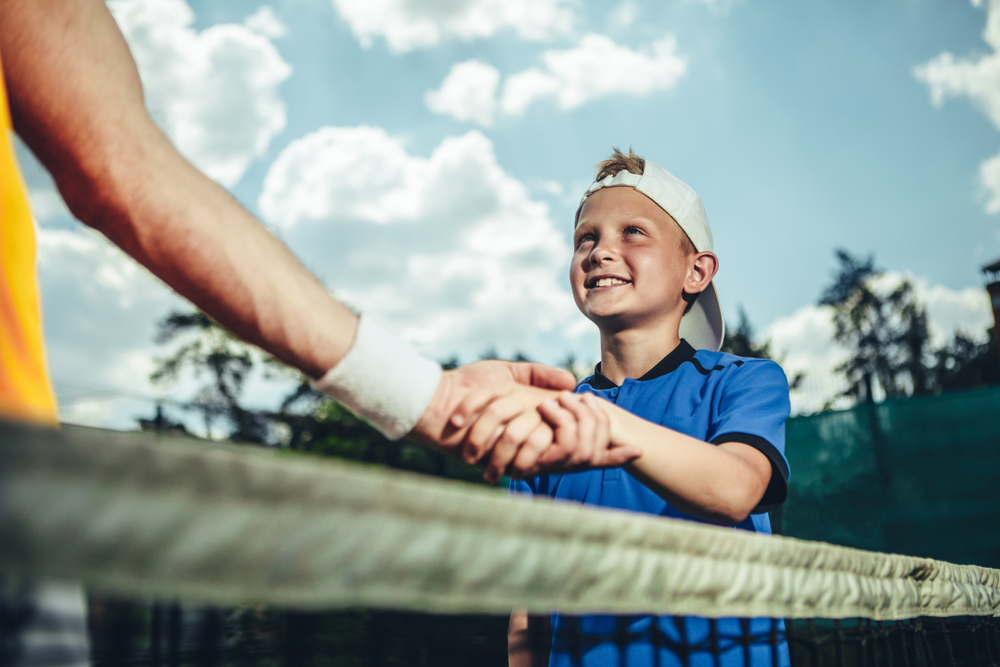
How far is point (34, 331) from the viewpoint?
726mm

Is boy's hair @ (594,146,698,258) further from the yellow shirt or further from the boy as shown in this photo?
the yellow shirt

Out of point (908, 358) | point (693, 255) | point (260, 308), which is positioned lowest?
point (260, 308)

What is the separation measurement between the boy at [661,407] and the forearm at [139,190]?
0.50m

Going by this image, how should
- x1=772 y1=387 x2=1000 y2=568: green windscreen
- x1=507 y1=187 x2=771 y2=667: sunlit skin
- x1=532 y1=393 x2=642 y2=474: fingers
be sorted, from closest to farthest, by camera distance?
1. x1=532 y1=393 x2=642 y2=474: fingers
2. x1=507 y1=187 x2=771 y2=667: sunlit skin
3. x1=772 y1=387 x2=1000 y2=568: green windscreen

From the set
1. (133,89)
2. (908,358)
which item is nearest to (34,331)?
(133,89)

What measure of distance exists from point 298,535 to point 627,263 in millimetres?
1585

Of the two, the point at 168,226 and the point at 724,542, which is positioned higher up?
the point at 168,226

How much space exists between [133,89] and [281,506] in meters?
0.86

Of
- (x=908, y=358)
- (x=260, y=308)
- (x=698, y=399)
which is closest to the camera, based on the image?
(x=260, y=308)

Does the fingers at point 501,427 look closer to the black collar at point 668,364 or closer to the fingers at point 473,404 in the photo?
the fingers at point 473,404

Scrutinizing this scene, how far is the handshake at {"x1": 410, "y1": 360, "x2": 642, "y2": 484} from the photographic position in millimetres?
1145

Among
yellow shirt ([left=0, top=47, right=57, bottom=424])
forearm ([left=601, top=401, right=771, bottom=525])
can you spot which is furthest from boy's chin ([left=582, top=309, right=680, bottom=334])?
yellow shirt ([left=0, top=47, right=57, bottom=424])

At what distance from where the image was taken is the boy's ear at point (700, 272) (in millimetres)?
2139

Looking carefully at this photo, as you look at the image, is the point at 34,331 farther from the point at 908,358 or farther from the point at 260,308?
the point at 908,358
